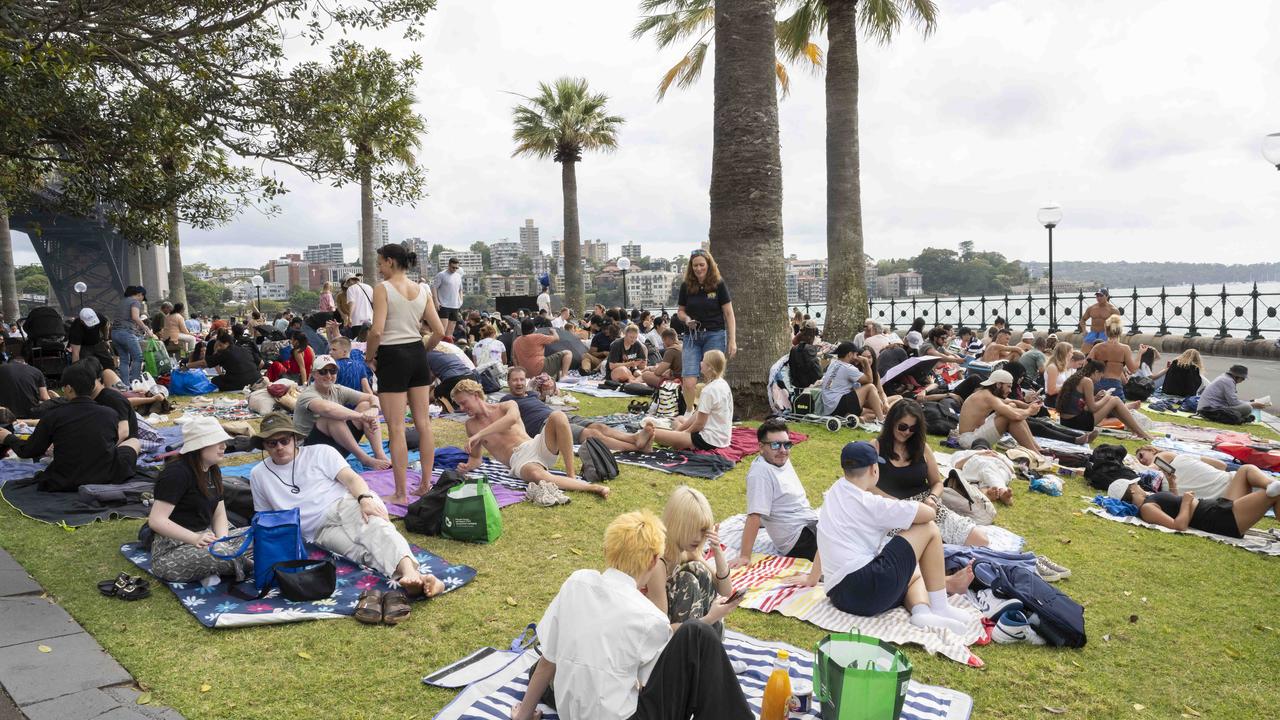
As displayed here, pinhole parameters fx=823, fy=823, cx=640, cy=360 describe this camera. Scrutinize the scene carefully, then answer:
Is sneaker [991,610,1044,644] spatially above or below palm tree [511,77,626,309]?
below

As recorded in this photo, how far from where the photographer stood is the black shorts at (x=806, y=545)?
5.41m

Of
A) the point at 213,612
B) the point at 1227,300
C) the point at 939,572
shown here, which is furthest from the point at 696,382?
the point at 1227,300

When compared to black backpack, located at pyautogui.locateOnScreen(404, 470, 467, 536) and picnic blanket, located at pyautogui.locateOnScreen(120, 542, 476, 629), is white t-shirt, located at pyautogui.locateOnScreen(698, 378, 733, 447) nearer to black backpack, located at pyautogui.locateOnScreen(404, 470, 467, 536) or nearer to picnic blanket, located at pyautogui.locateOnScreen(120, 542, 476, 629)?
black backpack, located at pyautogui.locateOnScreen(404, 470, 467, 536)

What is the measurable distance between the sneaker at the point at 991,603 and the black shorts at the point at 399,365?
4.03 meters

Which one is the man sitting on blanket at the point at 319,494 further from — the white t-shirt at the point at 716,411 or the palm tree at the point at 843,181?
the palm tree at the point at 843,181

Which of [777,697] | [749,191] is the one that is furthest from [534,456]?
[749,191]

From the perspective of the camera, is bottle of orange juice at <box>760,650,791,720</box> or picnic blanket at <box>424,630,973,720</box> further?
picnic blanket at <box>424,630,973,720</box>

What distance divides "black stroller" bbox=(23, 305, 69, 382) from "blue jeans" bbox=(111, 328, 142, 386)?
1.37 metres

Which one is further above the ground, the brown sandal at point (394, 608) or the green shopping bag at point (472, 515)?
the green shopping bag at point (472, 515)

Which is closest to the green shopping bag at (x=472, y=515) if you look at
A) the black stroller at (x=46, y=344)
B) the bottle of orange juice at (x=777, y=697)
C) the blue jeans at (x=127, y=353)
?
the bottle of orange juice at (x=777, y=697)

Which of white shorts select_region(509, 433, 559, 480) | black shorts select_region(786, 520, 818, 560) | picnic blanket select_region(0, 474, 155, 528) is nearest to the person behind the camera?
black shorts select_region(786, 520, 818, 560)

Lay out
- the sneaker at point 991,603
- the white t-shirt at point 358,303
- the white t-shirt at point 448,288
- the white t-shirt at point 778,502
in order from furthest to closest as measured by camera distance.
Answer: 1. the white t-shirt at point 448,288
2. the white t-shirt at point 358,303
3. the white t-shirt at point 778,502
4. the sneaker at point 991,603

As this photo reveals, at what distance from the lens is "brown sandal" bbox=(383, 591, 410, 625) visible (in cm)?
427

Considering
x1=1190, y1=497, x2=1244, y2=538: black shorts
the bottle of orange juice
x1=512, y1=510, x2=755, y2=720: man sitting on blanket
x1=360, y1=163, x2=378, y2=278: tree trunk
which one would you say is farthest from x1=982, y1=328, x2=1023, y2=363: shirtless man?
x1=360, y1=163, x2=378, y2=278: tree trunk
